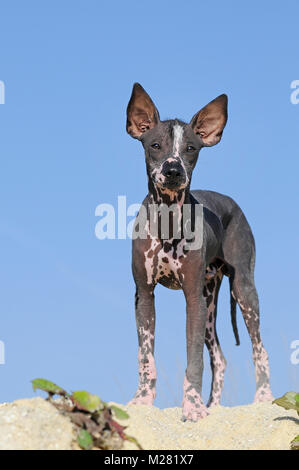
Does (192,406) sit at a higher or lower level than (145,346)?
lower

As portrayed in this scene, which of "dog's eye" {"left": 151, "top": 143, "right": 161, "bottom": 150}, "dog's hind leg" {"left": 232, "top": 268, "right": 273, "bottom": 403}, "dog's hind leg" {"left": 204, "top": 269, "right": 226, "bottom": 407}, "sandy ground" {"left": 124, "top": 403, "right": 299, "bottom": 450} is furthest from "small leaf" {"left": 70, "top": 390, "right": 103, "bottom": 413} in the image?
"dog's hind leg" {"left": 204, "top": 269, "right": 226, "bottom": 407}

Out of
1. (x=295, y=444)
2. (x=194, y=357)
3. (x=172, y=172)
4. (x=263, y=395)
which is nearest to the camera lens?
(x=295, y=444)

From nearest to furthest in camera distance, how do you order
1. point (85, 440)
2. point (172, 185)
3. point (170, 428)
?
point (85, 440)
point (170, 428)
point (172, 185)

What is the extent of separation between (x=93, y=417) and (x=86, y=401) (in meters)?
0.16

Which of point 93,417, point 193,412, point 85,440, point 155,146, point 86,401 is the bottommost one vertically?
point 193,412

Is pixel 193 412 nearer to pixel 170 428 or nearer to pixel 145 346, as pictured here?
pixel 170 428

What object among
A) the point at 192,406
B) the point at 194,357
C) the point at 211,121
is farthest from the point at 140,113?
the point at 192,406

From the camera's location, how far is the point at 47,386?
18.4 feet

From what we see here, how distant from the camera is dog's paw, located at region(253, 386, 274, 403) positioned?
9.69m

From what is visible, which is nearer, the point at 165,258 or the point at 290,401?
the point at 290,401

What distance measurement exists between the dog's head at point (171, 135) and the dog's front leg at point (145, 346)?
4.67 ft

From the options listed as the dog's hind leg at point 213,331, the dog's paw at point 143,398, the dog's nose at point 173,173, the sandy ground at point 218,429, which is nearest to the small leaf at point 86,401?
the sandy ground at point 218,429

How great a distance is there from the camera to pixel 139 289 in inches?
342
